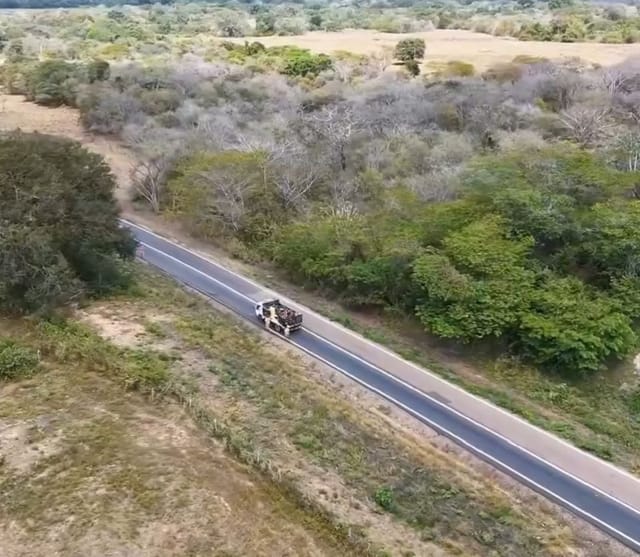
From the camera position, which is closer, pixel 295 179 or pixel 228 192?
pixel 228 192

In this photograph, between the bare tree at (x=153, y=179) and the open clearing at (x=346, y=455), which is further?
the bare tree at (x=153, y=179)

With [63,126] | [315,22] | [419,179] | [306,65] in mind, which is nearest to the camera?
[419,179]

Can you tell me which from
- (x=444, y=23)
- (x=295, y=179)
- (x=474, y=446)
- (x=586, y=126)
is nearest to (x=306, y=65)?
(x=295, y=179)

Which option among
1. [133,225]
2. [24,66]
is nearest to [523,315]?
[133,225]

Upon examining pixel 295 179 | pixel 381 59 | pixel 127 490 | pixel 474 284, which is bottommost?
pixel 127 490

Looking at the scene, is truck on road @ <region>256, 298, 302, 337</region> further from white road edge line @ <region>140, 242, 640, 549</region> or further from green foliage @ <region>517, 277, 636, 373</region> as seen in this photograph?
green foliage @ <region>517, 277, 636, 373</region>

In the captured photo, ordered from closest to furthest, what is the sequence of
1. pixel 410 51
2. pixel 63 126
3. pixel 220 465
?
pixel 220 465, pixel 63 126, pixel 410 51

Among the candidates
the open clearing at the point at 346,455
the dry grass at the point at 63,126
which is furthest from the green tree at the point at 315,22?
the open clearing at the point at 346,455

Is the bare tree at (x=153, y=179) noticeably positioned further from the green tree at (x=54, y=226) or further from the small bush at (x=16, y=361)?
the small bush at (x=16, y=361)

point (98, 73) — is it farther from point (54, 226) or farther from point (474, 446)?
point (474, 446)
